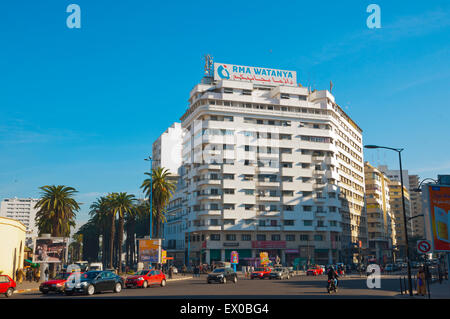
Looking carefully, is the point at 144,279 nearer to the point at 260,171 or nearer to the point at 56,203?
the point at 56,203

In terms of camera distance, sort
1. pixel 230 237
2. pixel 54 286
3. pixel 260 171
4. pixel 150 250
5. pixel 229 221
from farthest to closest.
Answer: pixel 260 171
pixel 230 237
pixel 229 221
pixel 150 250
pixel 54 286

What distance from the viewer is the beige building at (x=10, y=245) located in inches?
1636

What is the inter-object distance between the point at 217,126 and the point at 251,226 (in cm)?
2135

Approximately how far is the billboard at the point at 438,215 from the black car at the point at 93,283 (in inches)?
876

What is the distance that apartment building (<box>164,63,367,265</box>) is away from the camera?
8456cm

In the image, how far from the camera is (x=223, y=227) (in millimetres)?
82938

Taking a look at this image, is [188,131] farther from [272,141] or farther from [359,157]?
[359,157]

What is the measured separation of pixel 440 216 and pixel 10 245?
4010 centimetres

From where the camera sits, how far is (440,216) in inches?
1204

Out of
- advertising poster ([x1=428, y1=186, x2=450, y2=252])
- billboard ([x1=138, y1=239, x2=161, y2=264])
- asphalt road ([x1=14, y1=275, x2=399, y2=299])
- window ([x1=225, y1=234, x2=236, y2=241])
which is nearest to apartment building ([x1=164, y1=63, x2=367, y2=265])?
window ([x1=225, y1=234, x2=236, y2=241])

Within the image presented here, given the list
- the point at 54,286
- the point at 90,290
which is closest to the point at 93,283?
the point at 90,290

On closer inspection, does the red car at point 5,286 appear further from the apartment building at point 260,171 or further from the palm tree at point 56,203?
the apartment building at point 260,171

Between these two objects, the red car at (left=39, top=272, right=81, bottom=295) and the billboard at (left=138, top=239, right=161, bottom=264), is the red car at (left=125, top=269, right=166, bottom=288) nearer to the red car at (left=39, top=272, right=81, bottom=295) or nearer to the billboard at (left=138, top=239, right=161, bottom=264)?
the red car at (left=39, top=272, right=81, bottom=295)

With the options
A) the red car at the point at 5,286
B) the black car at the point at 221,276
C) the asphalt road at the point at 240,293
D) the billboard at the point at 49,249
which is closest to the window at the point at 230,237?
the billboard at the point at 49,249
